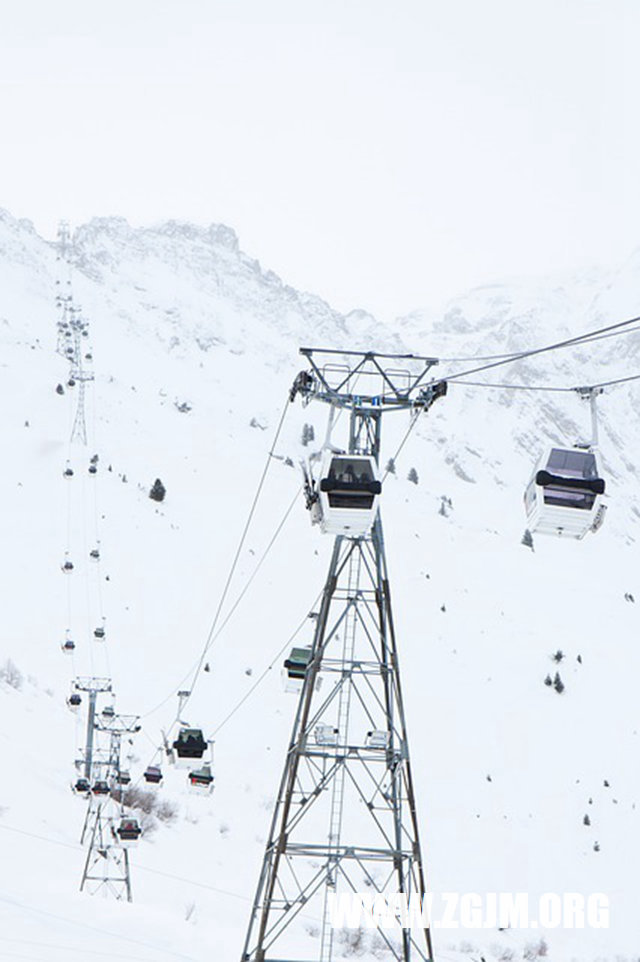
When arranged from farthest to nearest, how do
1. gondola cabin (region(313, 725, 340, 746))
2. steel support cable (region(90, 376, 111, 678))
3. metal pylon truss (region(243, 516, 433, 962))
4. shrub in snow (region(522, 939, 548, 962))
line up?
1. steel support cable (region(90, 376, 111, 678))
2. shrub in snow (region(522, 939, 548, 962))
3. gondola cabin (region(313, 725, 340, 746))
4. metal pylon truss (region(243, 516, 433, 962))

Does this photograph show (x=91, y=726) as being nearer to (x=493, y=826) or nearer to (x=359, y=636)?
(x=493, y=826)

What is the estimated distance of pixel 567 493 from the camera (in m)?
15.7

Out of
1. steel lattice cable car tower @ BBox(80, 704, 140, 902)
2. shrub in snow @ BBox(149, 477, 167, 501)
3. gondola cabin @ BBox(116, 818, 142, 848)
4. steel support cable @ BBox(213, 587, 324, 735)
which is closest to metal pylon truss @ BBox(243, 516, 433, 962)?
steel support cable @ BBox(213, 587, 324, 735)

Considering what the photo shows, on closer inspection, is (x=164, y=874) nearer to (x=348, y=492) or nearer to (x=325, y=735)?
(x=325, y=735)

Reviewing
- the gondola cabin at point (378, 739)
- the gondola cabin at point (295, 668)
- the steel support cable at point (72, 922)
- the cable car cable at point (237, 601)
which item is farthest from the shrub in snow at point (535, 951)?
the steel support cable at point (72, 922)

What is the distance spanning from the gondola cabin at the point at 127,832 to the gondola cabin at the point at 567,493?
1743 cm

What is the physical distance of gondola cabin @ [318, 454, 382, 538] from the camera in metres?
17.6

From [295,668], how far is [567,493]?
35.4 ft

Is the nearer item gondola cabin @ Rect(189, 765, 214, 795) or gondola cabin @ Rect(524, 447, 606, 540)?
gondola cabin @ Rect(524, 447, 606, 540)

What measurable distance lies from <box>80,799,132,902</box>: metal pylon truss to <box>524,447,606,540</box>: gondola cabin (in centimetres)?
1705

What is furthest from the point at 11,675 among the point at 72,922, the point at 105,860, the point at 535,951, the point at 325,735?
the point at 72,922

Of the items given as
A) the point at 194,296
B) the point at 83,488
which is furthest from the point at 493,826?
the point at 194,296

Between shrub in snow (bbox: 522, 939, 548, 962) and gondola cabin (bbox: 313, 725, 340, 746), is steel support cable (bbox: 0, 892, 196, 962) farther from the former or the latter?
shrub in snow (bbox: 522, 939, 548, 962)

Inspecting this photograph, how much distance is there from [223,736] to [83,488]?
28.4 meters
